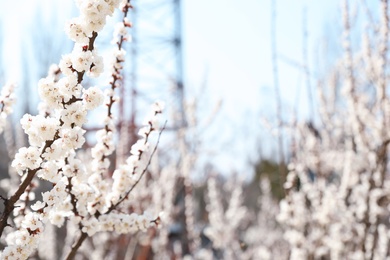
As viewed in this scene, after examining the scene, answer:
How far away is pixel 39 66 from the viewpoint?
15.0 m

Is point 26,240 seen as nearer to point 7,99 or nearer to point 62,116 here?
point 62,116

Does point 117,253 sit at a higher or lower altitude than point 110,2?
lower

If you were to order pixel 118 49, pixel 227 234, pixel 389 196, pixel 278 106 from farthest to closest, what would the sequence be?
1. pixel 227 234
2. pixel 389 196
3. pixel 278 106
4. pixel 118 49

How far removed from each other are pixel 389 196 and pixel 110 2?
9.73 ft

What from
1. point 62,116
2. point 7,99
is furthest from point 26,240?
point 7,99

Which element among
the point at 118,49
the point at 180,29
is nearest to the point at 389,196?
the point at 118,49

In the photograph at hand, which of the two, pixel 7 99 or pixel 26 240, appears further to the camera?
pixel 7 99

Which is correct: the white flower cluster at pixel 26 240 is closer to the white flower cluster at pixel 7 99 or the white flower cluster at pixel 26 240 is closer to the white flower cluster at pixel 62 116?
the white flower cluster at pixel 62 116

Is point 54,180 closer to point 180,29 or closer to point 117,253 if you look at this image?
point 117,253

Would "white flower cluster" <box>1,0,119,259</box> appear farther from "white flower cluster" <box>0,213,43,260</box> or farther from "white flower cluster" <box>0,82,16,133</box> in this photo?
"white flower cluster" <box>0,82,16,133</box>

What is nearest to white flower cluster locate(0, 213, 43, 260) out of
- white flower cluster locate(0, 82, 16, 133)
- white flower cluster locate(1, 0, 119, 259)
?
white flower cluster locate(1, 0, 119, 259)

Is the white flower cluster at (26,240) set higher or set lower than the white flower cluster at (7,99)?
lower

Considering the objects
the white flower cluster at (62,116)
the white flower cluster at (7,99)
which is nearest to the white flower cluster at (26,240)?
the white flower cluster at (62,116)

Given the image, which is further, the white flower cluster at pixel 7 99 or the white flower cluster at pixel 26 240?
the white flower cluster at pixel 7 99
